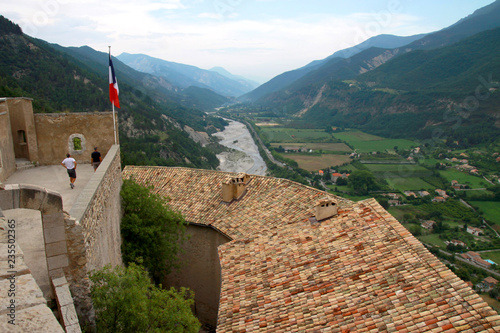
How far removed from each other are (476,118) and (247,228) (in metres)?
92.5

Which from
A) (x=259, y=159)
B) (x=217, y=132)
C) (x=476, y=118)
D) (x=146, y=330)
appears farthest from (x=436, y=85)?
(x=146, y=330)

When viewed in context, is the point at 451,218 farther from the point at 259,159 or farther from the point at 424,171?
the point at 259,159

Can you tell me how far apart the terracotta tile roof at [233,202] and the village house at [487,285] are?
26.7m

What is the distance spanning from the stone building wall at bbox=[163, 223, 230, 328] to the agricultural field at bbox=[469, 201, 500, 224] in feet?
176

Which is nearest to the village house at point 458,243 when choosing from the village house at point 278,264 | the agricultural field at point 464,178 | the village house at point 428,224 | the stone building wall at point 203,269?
the village house at point 428,224

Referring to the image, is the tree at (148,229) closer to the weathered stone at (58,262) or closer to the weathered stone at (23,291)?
the weathered stone at (58,262)

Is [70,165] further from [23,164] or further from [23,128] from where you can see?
[23,128]

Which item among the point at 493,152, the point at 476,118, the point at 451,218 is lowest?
the point at 451,218

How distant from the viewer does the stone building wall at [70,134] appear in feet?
48.4

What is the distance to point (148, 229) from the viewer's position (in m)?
13.9

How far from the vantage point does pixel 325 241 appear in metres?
11.3

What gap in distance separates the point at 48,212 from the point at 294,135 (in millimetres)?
129307

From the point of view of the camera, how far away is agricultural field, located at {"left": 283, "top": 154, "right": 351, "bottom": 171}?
85.3m

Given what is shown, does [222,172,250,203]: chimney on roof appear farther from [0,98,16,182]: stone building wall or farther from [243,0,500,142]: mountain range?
[243,0,500,142]: mountain range
